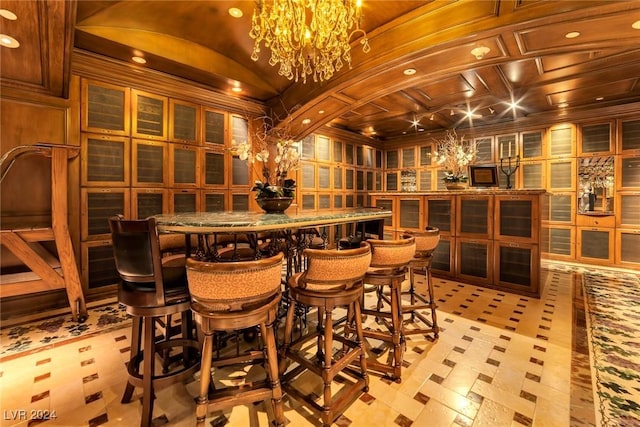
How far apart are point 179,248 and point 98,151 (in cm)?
209

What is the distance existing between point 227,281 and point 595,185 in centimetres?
676

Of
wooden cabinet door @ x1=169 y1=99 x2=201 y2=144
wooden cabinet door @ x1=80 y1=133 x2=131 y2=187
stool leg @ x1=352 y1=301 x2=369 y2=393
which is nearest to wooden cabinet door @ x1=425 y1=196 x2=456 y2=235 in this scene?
stool leg @ x1=352 y1=301 x2=369 y2=393

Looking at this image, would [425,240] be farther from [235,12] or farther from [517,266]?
[235,12]

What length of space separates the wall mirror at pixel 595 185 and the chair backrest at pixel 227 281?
A: 6482 mm

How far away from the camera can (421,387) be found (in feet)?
6.04

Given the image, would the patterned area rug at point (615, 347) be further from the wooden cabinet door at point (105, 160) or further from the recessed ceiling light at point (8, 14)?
the wooden cabinet door at point (105, 160)

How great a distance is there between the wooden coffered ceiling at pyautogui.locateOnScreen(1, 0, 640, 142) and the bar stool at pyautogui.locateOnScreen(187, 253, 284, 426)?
212cm

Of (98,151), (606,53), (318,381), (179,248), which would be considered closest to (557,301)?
(606,53)

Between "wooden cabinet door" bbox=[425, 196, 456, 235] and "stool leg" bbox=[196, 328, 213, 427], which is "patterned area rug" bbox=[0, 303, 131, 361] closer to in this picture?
"stool leg" bbox=[196, 328, 213, 427]

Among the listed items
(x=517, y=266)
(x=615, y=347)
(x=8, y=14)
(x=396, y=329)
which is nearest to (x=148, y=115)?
(x=8, y=14)

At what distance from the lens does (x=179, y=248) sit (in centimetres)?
230

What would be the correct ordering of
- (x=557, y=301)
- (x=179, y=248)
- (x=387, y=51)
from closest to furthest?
(x=179, y=248) → (x=387, y=51) → (x=557, y=301)

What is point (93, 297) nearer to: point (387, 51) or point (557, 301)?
point (387, 51)

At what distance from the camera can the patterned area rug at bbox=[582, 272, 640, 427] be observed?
5.41 feet
